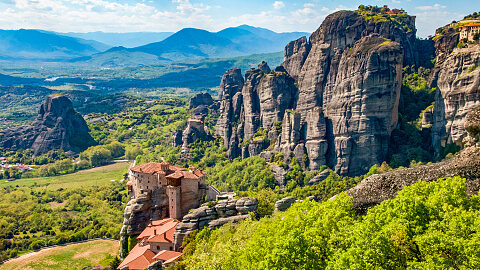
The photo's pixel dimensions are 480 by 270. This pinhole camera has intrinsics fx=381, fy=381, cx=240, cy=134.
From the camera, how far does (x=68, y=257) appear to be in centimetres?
6400

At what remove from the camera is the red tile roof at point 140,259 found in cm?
4428

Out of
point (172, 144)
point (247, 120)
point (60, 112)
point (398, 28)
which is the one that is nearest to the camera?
point (398, 28)

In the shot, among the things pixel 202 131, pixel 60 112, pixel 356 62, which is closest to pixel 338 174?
pixel 356 62

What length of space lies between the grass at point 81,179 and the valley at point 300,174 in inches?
43.1

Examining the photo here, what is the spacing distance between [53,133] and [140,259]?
126360 mm

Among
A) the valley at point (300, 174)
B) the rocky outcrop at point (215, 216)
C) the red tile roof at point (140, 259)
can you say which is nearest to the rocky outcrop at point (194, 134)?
the valley at point (300, 174)

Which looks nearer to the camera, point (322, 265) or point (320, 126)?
point (322, 265)

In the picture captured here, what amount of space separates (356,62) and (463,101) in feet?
69.6

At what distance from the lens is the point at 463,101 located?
6506 cm

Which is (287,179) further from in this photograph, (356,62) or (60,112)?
(60,112)

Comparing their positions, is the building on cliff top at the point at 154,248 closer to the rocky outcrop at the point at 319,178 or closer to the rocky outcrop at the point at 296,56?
the rocky outcrop at the point at 319,178

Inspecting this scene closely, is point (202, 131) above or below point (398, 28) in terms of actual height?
→ below

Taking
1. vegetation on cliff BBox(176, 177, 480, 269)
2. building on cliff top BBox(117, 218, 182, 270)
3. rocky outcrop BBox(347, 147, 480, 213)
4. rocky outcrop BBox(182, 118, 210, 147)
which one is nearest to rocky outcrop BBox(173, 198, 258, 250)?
building on cliff top BBox(117, 218, 182, 270)

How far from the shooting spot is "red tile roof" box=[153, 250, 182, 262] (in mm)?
43344
